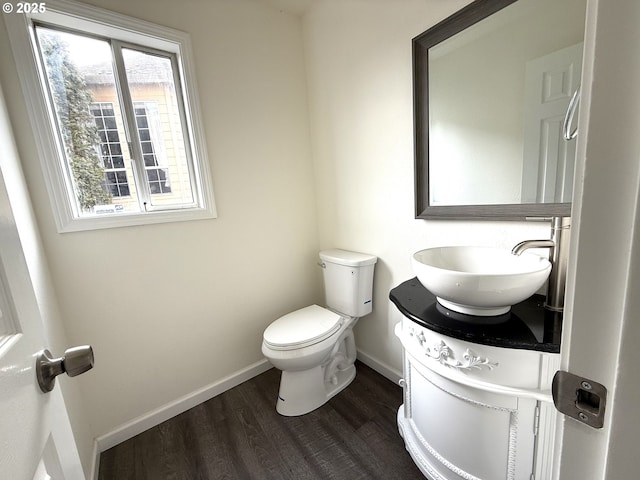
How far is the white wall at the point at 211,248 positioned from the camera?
1.29 meters

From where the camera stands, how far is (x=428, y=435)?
1.04 metres

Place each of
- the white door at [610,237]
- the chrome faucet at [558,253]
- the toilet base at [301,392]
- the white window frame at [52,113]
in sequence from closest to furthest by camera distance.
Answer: the white door at [610,237] → the chrome faucet at [558,253] → the white window frame at [52,113] → the toilet base at [301,392]

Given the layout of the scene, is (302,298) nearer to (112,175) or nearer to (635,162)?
(112,175)

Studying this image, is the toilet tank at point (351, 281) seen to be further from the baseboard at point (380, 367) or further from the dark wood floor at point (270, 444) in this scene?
the dark wood floor at point (270, 444)

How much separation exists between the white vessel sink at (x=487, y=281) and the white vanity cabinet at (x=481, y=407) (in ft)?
0.42

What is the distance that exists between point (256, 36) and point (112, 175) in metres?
1.18

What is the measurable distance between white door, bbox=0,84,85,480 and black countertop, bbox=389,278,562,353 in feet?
3.04

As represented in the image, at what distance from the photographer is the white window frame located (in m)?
1.10

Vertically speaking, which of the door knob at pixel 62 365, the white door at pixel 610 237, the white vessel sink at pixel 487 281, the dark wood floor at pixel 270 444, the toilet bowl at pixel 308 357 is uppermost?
the white door at pixel 610 237

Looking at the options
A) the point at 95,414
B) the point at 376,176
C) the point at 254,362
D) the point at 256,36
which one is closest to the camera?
the point at 95,414

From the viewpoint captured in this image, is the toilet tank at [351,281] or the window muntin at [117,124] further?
the toilet tank at [351,281]

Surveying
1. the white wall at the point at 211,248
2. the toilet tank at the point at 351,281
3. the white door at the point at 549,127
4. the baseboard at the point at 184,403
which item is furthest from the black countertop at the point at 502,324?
the white wall at the point at 211,248

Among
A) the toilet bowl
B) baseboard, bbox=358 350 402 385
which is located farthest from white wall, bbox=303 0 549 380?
the toilet bowl

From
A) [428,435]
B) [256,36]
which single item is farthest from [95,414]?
[256,36]
